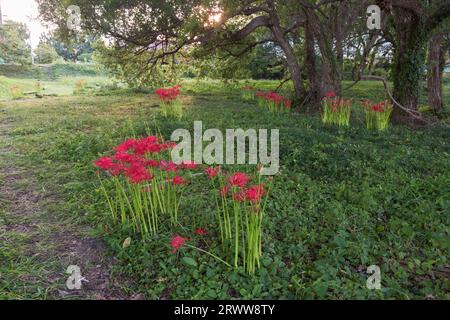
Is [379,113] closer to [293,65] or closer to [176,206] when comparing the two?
[293,65]

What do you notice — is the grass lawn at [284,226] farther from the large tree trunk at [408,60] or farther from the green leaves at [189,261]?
the large tree trunk at [408,60]

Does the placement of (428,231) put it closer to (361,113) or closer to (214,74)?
(361,113)

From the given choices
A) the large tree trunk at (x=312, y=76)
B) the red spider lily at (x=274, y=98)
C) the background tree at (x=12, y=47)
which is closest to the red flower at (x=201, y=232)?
the red spider lily at (x=274, y=98)

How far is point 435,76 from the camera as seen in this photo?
10500mm

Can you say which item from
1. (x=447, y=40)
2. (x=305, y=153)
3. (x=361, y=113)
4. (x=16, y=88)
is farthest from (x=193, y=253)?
(x=16, y=88)

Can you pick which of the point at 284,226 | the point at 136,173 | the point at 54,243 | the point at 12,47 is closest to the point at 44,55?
the point at 12,47

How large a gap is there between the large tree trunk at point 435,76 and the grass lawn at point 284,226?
15.5ft

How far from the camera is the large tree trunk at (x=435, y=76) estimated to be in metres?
10.2

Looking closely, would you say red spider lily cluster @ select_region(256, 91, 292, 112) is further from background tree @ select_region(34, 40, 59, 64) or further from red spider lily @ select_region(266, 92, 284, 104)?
background tree @ select_region(34, 40, 59, 64)

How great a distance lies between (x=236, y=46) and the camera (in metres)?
11.3

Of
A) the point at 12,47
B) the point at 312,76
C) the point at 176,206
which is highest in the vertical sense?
the point at 12,47

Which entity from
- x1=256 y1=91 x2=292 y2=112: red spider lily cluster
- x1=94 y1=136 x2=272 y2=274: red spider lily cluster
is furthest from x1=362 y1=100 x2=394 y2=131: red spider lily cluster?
x1=94 y1=136 x2=272 y2=274: red spider lily cluster

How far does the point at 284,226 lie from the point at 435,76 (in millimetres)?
9735
